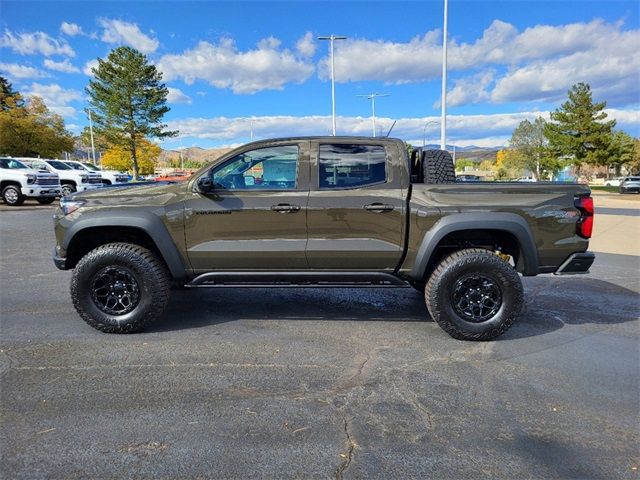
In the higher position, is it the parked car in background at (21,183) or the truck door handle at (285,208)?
the parked car in background at (21,183)

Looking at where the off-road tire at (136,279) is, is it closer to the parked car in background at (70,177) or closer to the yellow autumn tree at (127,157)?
the parked car in background at (70,177)

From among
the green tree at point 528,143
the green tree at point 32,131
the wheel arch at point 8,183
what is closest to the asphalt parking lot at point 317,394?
the wheel arch at point 8,183

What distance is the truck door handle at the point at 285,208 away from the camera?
166 inches

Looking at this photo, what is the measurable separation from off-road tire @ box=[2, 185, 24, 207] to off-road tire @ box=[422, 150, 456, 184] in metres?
18.6

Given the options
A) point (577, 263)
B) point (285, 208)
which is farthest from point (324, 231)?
point (577, 263)

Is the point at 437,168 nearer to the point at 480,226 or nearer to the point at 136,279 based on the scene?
the point at 480,226

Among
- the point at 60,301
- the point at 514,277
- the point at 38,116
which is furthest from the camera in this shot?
the point at 38,116

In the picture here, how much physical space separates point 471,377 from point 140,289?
304cm

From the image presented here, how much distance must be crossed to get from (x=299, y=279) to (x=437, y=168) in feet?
5.75

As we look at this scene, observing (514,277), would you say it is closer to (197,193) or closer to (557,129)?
(197,193)

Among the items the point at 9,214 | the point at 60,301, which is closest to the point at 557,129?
the point at 9,214

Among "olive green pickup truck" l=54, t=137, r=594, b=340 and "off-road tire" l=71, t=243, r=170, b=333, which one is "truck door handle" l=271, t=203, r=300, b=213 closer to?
"olive green pickup truck" l=54, t=137, r=594, b=340

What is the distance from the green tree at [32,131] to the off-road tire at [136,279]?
36.6 metres

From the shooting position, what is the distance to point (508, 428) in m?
2.80
